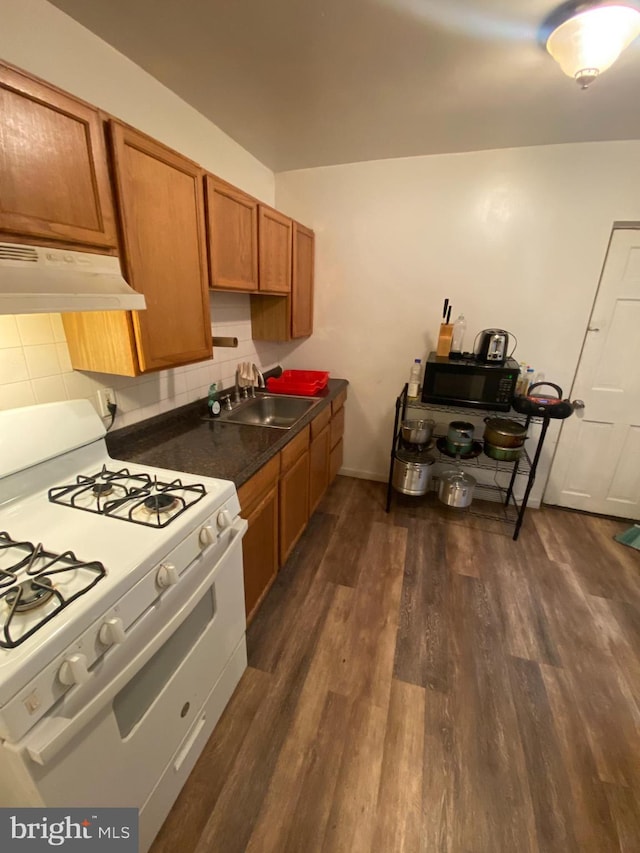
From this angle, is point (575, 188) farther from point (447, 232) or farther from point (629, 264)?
point (447, 232)

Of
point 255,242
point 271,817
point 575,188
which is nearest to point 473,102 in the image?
point 575,188

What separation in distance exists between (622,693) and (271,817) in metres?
1.51

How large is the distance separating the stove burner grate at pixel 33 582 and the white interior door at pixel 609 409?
3.03 m

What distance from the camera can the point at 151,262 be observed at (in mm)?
1264

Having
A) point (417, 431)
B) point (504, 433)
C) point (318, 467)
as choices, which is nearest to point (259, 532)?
point (318, 467)

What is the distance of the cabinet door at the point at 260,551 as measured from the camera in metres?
1.54

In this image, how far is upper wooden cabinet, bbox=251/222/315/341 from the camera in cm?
245

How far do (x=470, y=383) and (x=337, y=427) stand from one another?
105 centimetres

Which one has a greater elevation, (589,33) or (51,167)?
(589,33)

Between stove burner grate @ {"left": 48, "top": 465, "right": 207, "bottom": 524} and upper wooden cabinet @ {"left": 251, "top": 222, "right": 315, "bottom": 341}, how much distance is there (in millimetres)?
1581

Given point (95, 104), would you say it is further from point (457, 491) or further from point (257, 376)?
point (457, 491)

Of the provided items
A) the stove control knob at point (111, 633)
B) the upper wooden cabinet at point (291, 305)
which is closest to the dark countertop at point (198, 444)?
the stove control knob at point (111, 633)

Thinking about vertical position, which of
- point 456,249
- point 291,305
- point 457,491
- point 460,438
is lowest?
point 457,491

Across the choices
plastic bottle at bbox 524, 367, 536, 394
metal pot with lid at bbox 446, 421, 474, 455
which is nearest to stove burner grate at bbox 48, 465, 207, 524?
metal pot with lid at bbox 446, 421, 474, 455
